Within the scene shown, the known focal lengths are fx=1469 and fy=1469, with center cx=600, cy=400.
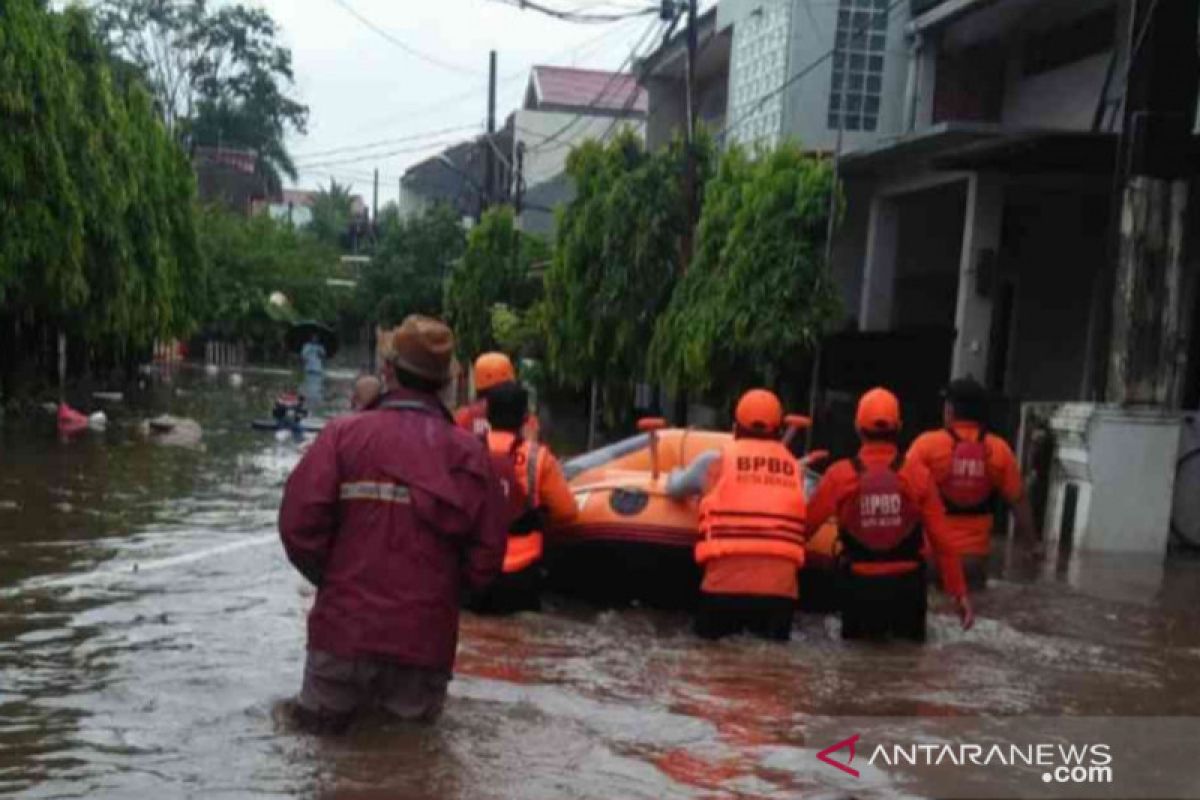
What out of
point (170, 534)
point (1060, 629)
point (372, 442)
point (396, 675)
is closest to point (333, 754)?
point (396, 675)

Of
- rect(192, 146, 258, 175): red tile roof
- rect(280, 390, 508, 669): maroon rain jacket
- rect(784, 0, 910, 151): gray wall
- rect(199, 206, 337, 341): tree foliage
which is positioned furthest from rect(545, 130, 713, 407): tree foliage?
rect(192, 146, 258, 175): red tile roof

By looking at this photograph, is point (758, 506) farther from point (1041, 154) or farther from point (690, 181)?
point (690, 181)

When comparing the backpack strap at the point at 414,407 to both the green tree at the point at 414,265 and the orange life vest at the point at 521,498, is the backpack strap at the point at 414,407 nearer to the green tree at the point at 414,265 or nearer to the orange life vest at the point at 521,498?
the orange life vest at the point at 521,498

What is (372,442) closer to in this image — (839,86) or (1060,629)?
(1060,629)

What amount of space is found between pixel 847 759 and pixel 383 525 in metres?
→ 2.11

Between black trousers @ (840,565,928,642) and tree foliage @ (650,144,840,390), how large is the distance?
30.6 feet

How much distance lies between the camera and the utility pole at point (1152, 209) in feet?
39.1

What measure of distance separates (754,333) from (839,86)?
6.23 metres

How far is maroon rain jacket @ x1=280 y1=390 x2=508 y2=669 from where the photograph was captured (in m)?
4.62

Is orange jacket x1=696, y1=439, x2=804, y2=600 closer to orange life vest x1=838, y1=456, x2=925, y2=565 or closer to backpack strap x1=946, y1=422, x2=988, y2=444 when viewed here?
orange life vest x1=838, y1=456, x2=925, y2=565

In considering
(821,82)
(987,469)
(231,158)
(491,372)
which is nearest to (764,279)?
(821,82)

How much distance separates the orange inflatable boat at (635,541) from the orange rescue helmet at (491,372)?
91 centimetres

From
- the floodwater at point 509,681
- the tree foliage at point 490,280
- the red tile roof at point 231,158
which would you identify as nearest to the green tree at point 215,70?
the red tile roof at point 231,158

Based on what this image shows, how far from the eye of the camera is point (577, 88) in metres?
54.3
